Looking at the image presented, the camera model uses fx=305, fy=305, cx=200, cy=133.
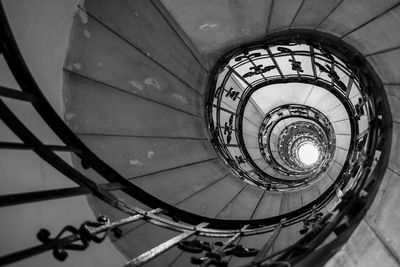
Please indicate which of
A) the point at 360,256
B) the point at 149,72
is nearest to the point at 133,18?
the point at 149,72

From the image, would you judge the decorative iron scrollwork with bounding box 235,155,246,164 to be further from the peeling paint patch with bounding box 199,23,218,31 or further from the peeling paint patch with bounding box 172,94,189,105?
the peeling paint patch with bounding box 199,23,218,31

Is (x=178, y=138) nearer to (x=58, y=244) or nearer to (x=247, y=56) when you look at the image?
(x=247, y=56)

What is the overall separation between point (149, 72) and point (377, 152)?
2.17 metres

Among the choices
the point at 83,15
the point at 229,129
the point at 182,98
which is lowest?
the point at 229,129

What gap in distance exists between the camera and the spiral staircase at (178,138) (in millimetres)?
1703

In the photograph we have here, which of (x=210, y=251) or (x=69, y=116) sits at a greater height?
(x=69, y=116)

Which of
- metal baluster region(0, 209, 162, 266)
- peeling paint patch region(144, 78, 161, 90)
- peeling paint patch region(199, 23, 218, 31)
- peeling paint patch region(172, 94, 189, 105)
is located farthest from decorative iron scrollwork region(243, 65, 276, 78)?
metal baluster region(0, 209, 162, 266)

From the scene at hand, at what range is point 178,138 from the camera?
371 cm

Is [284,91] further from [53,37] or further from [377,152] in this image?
[53,37]

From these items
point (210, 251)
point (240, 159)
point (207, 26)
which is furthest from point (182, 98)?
point (240, 159)

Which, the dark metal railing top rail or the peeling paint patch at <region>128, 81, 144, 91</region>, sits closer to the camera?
the peeling paint patch at <region>128, 81, 144, 91</region>

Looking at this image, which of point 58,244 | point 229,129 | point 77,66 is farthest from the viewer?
point 229,129

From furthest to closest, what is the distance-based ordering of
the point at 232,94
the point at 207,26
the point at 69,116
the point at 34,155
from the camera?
1. the point at 232,94
2. the point at 207,26
3. the point at 69,116
4. the point at 34,155

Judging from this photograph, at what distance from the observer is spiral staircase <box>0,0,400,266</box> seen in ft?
5.59
